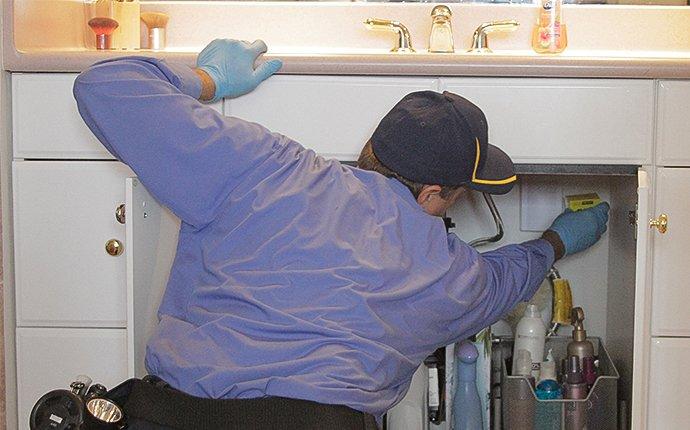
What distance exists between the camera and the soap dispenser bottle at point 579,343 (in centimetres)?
231

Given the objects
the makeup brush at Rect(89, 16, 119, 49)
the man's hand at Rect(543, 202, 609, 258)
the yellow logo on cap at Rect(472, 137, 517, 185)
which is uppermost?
the makeup brush at Rect(89, 16, 119, 49)

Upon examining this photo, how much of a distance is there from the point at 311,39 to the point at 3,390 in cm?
106

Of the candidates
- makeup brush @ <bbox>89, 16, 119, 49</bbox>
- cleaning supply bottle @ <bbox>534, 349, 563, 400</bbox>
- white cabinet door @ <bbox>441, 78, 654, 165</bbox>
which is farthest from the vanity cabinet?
makeup brush @ <bbox>89, 16, 119, 49</bbox>

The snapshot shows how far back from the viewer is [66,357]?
2014 mm

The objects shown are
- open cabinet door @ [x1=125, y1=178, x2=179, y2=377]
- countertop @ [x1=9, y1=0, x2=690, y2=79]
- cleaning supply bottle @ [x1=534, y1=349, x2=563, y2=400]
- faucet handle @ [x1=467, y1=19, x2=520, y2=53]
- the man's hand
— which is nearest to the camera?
open cabinet door @ [x1=125, y1=178, x2=179, y2=377]

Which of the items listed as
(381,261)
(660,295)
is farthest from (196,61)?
(660,295)

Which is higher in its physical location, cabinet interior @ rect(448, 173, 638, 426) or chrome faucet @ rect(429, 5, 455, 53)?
chrome faucet @ rect(429, 5, 455, 53)

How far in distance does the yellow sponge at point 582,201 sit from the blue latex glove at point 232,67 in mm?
852

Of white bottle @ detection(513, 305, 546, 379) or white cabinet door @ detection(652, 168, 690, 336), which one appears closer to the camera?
white cabinet door @ detection(652, 168, 690, 336)

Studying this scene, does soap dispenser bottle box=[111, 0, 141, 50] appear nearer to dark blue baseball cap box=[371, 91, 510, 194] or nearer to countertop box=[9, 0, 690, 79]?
countertop box=[9, 0, 690, 79]

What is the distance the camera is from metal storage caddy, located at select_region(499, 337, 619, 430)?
2.17 meters

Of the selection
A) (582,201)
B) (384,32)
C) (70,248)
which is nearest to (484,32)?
(384,32)

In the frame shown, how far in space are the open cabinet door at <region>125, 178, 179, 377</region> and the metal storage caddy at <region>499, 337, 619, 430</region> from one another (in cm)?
78

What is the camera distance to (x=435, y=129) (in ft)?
5.23
